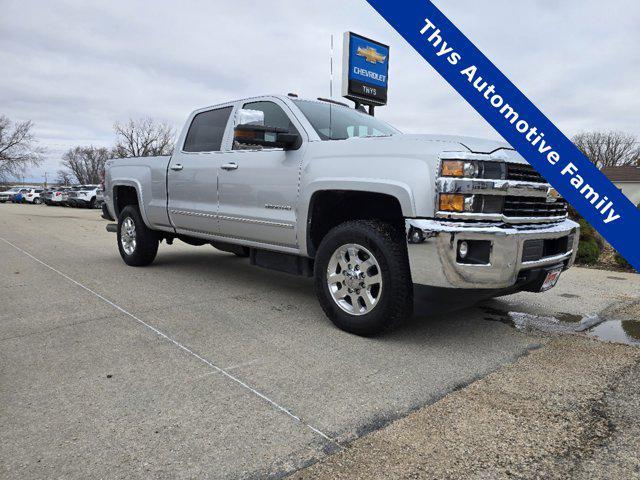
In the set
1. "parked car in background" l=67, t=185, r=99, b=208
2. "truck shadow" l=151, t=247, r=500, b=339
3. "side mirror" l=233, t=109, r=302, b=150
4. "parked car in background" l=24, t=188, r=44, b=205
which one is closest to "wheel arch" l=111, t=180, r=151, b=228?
"truck shadow" l=151, t=247, r=500, b=339

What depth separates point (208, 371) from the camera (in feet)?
10.2

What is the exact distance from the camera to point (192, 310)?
458cm

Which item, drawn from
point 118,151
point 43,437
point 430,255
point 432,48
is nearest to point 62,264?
point 43,437

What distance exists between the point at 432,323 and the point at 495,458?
213cm

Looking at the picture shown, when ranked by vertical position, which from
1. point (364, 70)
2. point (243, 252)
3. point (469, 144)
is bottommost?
point (243, 252)

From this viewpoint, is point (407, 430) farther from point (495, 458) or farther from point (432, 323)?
point (432, 323)

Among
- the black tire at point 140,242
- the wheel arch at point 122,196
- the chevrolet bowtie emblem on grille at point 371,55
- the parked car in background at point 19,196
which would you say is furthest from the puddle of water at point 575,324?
the parked car in background at point 19,196

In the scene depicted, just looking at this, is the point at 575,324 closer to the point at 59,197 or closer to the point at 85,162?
the point at 59,197

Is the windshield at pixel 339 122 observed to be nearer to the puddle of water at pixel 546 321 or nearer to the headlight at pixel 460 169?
the headlight at pixel 460 169

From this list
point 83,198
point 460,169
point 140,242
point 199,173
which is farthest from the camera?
point 83,198

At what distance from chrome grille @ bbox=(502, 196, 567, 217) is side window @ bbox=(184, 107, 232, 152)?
125 inches

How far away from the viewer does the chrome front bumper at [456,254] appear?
322 centimetres

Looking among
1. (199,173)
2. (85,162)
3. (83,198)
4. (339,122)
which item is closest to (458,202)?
(339,122)

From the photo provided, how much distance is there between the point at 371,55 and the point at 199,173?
9.68 m
